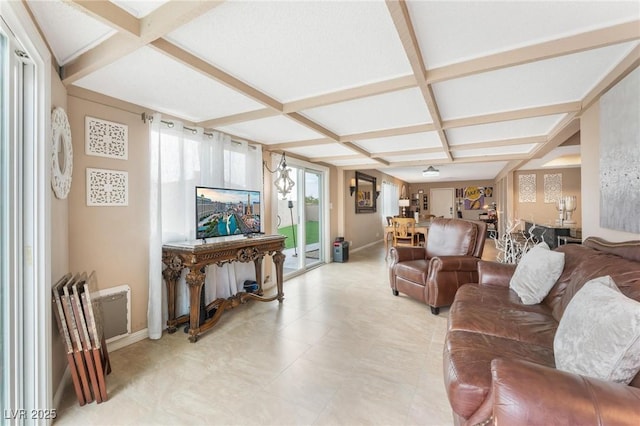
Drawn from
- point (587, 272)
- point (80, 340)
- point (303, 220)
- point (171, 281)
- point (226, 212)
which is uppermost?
point (226, 212)

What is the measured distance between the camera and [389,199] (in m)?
9.43

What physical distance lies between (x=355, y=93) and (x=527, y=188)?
22.6 feet

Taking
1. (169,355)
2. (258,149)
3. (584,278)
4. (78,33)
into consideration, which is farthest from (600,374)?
(258,149)

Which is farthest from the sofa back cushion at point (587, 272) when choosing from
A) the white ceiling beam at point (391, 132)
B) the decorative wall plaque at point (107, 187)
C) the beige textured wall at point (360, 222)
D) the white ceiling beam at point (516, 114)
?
the beige textured wall at point (360, 222)

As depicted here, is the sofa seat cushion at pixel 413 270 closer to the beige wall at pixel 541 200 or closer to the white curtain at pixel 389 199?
the beige wall at pixel 541 200

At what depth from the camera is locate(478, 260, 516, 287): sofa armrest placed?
7.95ft

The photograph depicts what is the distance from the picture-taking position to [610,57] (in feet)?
5.49

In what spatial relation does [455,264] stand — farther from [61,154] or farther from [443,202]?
[443,202]

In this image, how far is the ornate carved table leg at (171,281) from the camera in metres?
2.54

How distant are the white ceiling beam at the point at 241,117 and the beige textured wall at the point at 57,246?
3.75 feet

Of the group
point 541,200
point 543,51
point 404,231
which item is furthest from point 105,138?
point 541,200

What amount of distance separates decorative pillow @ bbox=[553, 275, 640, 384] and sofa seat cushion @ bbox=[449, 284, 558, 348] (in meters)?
0.37

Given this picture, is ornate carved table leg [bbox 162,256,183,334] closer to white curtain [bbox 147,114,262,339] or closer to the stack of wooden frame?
white curtain [bbox 147,114,262,339]

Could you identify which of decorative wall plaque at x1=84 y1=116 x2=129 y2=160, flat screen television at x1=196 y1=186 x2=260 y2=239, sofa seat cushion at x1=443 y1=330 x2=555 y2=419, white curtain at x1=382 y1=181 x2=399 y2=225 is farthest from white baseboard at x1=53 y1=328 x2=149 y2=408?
white curtain at x1=382 y1=181 x2=399 y2=225
